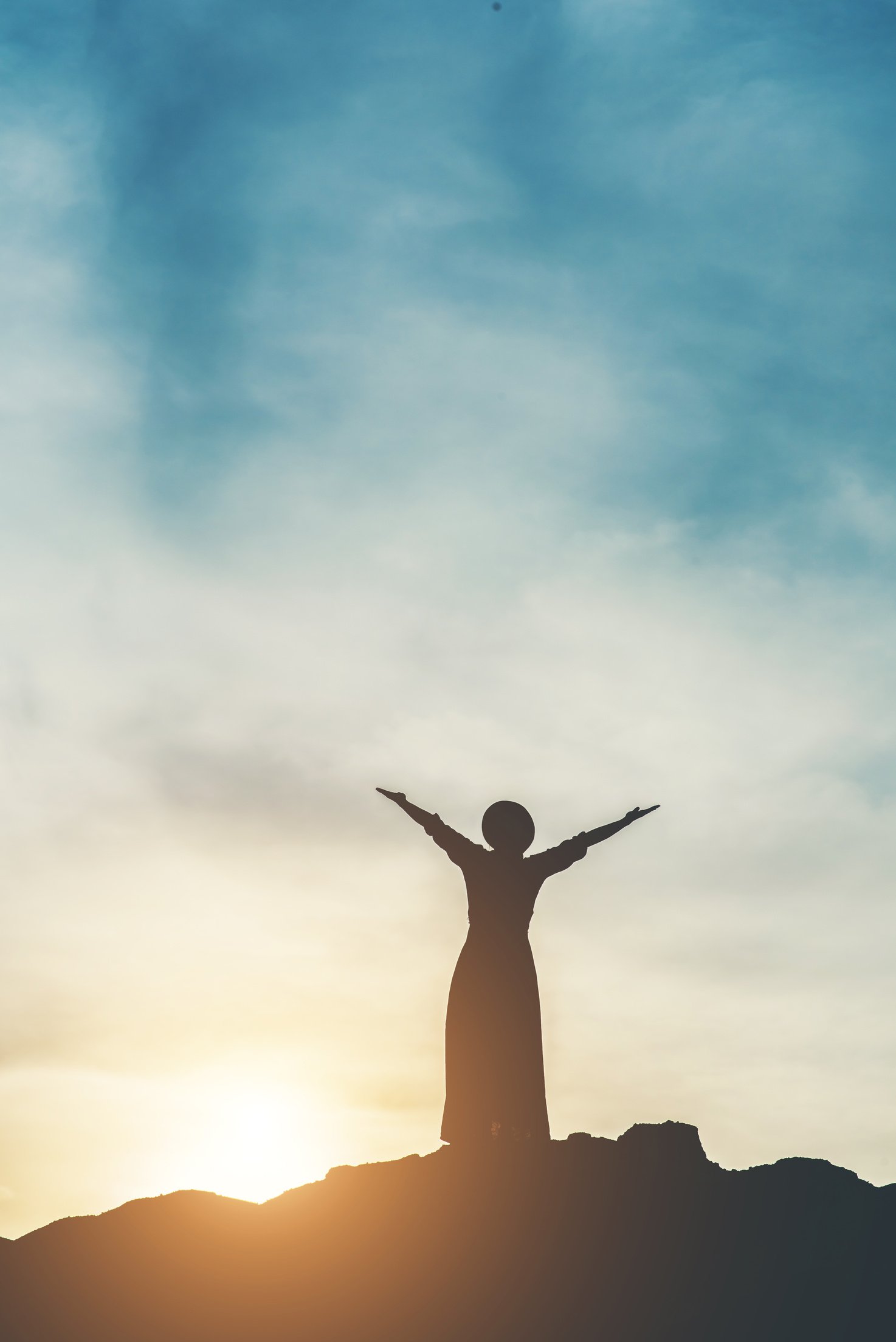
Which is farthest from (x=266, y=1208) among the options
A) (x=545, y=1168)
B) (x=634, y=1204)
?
(x=634, y=1204)

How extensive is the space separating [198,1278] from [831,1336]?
6.34 meters

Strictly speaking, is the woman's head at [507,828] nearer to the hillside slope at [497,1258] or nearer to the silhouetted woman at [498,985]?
the silhouetted woman at [498,985]

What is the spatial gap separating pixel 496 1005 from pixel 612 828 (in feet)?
8.34

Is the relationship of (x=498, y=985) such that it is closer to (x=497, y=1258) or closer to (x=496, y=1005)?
(x=496, y=1005)

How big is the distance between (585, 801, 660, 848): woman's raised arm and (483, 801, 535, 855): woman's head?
74cm

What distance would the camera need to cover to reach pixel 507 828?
15977mm

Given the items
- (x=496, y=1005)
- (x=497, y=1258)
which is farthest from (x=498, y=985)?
(x=497, y=1258)

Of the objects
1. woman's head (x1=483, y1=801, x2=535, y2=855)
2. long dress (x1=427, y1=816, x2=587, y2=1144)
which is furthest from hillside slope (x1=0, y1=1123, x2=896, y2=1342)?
woman's head (x1=483, y1=801, x2=535, y2=855)

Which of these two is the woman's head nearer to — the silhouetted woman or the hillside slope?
the silhouetted woman

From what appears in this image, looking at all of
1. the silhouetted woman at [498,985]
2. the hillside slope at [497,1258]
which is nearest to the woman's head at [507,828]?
the silhouetted woman at [498,985]

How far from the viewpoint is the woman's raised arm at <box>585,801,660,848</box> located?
1617cm

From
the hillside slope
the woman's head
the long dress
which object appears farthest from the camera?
the woman's head

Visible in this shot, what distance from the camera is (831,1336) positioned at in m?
12.6

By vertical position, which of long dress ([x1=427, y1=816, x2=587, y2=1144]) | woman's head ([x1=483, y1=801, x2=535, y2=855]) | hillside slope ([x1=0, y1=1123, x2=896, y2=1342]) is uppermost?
woman's head ([x1=483, y1=801, x2=535, y2=855])
